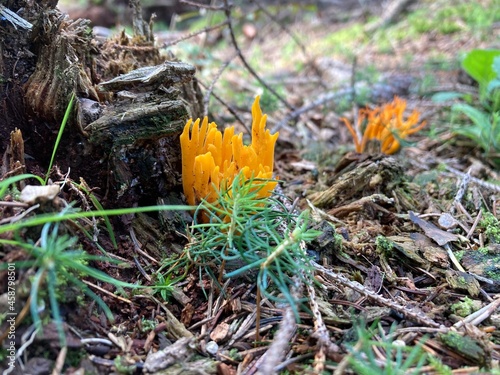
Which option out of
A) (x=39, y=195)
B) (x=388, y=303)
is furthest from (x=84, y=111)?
(x=388, y=303)

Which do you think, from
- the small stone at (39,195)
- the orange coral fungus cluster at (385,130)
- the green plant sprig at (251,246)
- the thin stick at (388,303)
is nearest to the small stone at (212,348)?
the green plant sprig at (251,246)

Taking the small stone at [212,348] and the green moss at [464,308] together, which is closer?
the small stone at [212,348]

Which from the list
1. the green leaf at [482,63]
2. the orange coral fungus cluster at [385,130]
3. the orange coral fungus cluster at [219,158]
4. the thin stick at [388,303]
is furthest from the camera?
the green leaf at [482,63]

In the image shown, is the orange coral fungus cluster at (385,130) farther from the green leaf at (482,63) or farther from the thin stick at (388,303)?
the thin stick at (388,303)

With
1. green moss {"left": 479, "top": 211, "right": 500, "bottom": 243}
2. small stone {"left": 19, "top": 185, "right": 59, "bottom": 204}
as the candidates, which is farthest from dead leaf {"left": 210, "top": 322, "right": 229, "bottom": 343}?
green moss {"left": 479, "top": 211, "right": 500, "bottom": 243}

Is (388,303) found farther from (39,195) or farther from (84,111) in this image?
(84,111)
